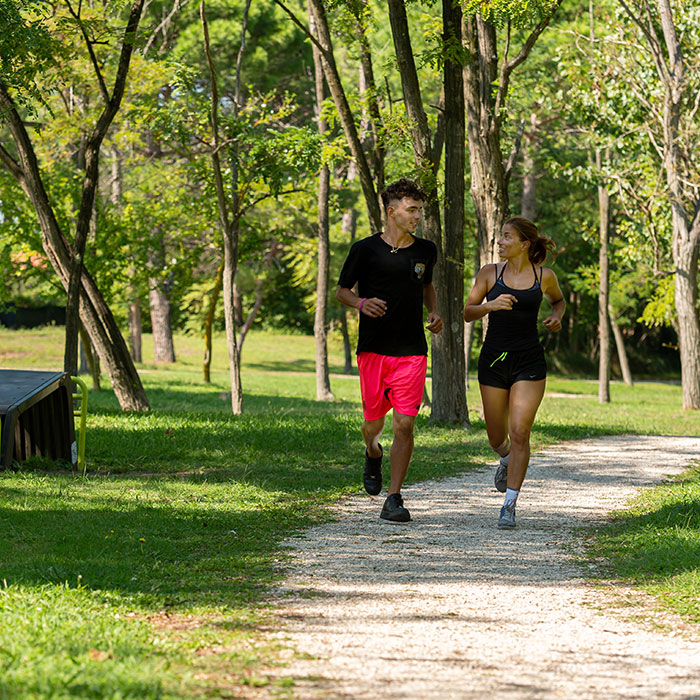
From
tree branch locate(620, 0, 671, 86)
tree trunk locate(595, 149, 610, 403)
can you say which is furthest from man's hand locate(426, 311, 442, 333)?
tree trunk locate(595, 149, 610, 403)

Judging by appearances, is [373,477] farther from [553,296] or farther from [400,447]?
[553,296]

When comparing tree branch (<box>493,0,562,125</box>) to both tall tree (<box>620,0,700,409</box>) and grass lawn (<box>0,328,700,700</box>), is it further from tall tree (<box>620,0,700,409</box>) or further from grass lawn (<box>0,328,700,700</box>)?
tall tree (<box>620,0,700,409</box>)

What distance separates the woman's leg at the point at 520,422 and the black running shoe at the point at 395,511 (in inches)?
29.0

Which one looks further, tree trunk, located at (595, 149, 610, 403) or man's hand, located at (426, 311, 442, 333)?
tree trunk, located at (595, 149, 610, 403)

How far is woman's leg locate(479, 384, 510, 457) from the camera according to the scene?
7.40 m

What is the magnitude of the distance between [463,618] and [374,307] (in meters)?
2.60

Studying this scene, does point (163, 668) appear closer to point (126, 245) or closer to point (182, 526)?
point (182, 526)

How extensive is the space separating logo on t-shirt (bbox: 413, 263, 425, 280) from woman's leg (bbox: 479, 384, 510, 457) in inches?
34.3

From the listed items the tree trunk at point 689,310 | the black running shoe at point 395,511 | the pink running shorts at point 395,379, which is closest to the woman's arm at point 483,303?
the pink running shorts at point 395,379

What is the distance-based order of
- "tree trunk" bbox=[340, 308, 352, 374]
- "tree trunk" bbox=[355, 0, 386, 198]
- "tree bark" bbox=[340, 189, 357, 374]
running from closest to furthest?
"tree trunk" bbox=[355, 0, 386, 198], "tree bark" bbox=[340, 189, 357, 374], "tree trunk" bbox=[340, 308, 352, 374]

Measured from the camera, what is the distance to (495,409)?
295 inches

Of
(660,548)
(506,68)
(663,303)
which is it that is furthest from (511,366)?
(663,303)

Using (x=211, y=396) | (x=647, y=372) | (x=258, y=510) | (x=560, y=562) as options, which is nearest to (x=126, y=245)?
(x=211, y=396)

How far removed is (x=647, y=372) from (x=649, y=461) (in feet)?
133
